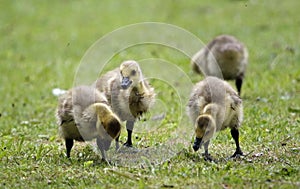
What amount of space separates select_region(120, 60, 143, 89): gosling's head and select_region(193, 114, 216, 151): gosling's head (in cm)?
121

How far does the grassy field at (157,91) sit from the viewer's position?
235 inches

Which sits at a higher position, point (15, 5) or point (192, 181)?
point (15, 5)

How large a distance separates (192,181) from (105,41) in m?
10.2

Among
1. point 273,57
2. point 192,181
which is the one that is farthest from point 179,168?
point 273,57

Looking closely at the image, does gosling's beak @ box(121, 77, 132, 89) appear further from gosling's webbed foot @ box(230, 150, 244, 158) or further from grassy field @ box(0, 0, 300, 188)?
gosling's webbed foot @ box(230, 150, 244, 158)

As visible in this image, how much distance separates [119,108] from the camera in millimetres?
7543

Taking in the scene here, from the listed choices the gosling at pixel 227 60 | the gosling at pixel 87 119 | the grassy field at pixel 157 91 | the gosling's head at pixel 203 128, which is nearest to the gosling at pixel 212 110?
the gosling's head at pixel 203 128

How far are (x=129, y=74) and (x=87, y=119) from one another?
3.47 feet

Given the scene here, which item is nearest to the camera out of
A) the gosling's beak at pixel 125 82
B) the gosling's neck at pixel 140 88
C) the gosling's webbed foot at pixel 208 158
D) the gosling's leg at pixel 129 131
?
the gosling's webbed foot at pixel 208 158

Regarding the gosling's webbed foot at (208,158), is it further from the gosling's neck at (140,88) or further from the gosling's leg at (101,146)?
the gosling's neck at (140,88)

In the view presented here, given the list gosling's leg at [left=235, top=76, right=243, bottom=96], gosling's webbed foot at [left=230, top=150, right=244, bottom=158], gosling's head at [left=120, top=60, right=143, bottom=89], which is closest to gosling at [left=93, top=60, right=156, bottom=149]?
gosling's head at [left=120, top=60, right=143, bottom=89]

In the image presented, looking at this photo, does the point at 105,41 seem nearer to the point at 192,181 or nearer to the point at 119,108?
the point at 119,108

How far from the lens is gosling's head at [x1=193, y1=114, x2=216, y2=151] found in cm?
627

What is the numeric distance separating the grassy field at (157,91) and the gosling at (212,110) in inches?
12.5
